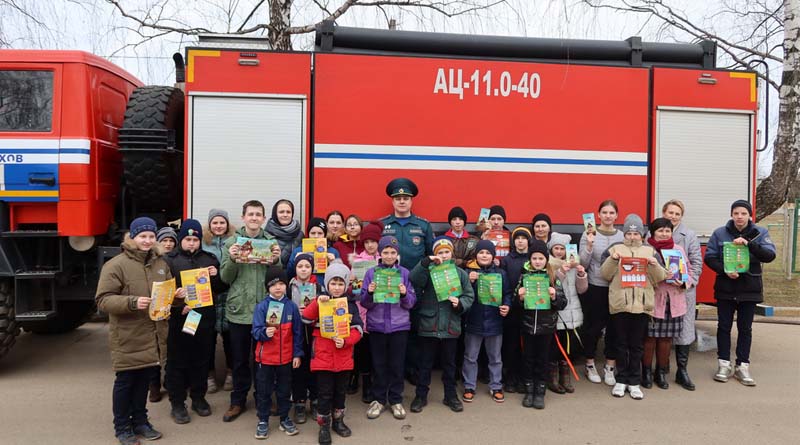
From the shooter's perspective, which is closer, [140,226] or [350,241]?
[140,226]

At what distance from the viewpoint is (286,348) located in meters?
3.81

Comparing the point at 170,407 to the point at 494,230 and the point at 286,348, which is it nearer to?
the point at 286,348

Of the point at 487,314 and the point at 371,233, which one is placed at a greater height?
the point at 371,233

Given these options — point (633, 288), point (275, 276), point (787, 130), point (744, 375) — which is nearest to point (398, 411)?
point (275, 276)

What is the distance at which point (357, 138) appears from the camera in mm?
4996

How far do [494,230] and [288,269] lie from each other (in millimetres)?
1911

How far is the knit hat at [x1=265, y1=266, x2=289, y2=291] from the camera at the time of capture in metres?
3.81

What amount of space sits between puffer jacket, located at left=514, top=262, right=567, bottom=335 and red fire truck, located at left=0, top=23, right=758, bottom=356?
3.10ft

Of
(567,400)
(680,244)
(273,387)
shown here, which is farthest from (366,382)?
(680,244)

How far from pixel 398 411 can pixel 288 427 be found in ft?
2.89

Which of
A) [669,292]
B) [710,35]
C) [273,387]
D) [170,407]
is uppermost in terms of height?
[710,35]

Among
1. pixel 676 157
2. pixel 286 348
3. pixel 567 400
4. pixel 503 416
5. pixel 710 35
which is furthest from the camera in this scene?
pixel 710 35

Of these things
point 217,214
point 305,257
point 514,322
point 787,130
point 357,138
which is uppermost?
point 787,130

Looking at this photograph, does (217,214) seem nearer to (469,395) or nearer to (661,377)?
(469,395)
